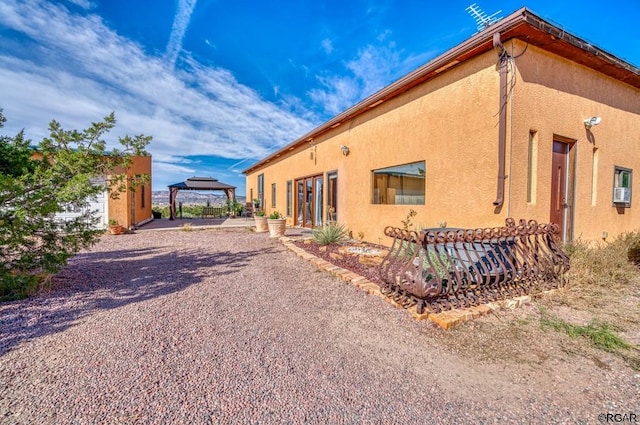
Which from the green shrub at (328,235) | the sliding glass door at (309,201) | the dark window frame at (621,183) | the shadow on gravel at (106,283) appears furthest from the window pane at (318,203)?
the dark window frame at (621,183)

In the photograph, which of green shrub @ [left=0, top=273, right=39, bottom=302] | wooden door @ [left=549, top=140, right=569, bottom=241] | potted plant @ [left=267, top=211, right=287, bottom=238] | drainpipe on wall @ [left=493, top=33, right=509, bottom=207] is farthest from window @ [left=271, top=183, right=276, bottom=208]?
wooden door @ [left=549, top=140, right=569, bottom=241]

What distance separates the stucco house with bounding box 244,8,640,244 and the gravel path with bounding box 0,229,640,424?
2.84 meters

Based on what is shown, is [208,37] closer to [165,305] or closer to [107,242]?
[107,242]

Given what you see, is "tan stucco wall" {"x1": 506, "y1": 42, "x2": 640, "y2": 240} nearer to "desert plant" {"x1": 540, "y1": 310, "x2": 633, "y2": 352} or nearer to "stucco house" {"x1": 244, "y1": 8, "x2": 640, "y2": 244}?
"stucco house" {"x1": 244, "y1": 8, "x2": 640, "y2": 244}

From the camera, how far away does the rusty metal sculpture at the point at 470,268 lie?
3.00m

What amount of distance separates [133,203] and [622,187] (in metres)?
16.4

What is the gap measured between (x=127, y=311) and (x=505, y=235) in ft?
15.1

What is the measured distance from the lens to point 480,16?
4.70 metres

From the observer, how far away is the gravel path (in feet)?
5.37

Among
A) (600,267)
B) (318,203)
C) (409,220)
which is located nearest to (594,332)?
(600,267)

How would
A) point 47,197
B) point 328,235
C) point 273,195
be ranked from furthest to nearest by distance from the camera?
point 273,195, point 328,235, point 47,197

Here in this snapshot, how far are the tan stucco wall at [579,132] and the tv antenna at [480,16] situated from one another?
2.37 ft

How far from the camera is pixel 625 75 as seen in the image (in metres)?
5.75

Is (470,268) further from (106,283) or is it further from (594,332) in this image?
(106,283)
